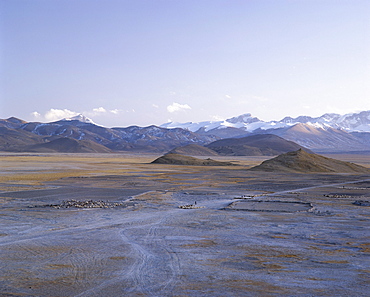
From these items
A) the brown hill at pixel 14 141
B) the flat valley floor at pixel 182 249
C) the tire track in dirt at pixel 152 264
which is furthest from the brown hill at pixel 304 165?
the brown hill at pixel 14 141

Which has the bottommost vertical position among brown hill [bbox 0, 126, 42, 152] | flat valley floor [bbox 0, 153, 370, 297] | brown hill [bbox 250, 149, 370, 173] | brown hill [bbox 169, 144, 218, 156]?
flat valley floor [bbox 0, 153, 370, 297]

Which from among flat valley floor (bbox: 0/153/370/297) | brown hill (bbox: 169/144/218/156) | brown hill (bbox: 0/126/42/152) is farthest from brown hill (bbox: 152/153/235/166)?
brown hill (bbox: 0/126/42/152)

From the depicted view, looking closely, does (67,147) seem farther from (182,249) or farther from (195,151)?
(182,249)

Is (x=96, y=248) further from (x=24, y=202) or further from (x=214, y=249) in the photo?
(x=24, y=202)

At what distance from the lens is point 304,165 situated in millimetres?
59500

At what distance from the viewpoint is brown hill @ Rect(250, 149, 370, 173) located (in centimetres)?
5844

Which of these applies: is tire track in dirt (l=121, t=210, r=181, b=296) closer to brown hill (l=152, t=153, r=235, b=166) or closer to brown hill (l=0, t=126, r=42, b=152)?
brown hill (l=152, t=153, r=235, b=166)

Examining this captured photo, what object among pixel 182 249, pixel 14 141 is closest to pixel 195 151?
pixel 14 141

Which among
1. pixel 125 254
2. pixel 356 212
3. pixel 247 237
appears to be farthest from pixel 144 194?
pixel 125 254

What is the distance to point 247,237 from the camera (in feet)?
44.7

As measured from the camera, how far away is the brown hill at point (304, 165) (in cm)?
5844

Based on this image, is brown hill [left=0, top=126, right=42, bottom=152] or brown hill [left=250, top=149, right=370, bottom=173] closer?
brown hill [left=250, top=149, right=370, bottom=173]

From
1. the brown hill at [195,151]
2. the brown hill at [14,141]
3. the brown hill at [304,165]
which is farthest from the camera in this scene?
the brown hill at [14,141]

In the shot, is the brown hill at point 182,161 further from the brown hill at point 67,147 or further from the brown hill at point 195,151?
the brown hill at point 67,147
